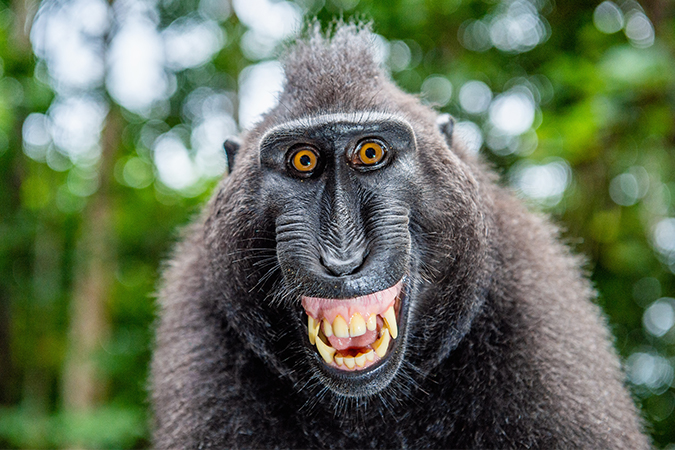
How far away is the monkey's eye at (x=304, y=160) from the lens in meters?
2.50

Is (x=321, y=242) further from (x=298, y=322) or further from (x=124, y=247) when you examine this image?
(x=124, y=247)

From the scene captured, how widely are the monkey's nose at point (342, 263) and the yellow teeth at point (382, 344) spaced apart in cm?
35

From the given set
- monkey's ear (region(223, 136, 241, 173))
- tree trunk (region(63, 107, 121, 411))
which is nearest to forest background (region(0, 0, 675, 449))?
tree trunk (region(63, 107, 121, 411))

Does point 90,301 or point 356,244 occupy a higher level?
point 356,244

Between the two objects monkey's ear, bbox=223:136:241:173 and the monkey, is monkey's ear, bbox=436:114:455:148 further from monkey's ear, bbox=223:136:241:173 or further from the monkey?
monkey's ear, bbox=223:136:241:173

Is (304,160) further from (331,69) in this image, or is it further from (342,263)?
(331,69)

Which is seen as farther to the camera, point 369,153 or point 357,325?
point 369,153

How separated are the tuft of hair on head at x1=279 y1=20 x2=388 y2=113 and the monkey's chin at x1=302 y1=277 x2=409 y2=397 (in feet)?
3.06

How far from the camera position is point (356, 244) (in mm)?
→ 2287

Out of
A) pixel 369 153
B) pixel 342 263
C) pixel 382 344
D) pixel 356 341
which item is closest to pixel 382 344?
pixel 382 344

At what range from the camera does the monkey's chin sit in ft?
7.48

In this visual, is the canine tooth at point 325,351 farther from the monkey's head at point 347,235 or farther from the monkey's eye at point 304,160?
the monkey's eye at point 304,160

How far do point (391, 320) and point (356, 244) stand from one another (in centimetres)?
38

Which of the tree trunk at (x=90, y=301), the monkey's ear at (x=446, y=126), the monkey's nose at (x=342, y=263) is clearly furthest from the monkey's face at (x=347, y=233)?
the tree trunk at (x=90, y=301)
